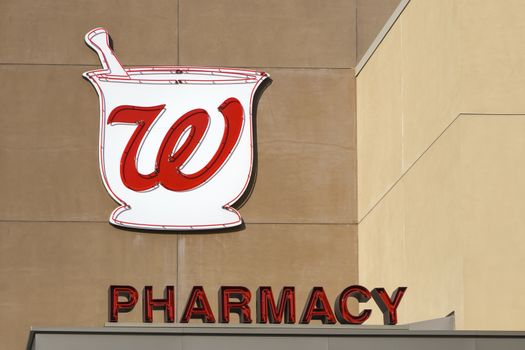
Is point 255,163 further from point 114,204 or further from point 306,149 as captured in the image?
point 114,204

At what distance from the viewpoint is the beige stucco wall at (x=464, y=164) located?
69.4 feet

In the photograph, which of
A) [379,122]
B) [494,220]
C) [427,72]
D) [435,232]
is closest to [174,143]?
[379,122]

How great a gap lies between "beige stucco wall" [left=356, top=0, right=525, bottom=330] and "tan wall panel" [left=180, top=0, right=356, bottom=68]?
185 inches

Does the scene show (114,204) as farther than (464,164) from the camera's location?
Yes

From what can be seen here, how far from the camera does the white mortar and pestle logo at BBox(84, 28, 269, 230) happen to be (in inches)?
1107

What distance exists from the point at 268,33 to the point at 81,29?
11.1 ft

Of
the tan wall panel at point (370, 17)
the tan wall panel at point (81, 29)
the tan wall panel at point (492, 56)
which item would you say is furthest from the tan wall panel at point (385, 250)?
the tan wall panel at point (81, 29)

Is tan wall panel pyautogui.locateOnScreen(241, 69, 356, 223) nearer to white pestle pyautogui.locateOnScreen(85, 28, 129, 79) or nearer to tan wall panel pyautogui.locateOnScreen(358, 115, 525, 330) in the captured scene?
white pestle pyautogui.locateOnScreen(85, 28, 129, 79)

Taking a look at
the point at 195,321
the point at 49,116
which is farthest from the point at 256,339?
the point at 49,116

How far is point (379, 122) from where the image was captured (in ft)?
87.4

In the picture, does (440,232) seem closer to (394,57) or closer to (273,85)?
(394,57)

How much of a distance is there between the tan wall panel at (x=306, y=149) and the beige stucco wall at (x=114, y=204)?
2cm

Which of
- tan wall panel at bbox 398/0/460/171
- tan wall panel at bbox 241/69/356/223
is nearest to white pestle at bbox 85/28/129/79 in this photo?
tan wall panel at bbox 241/69/356/223

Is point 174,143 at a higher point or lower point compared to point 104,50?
lower
